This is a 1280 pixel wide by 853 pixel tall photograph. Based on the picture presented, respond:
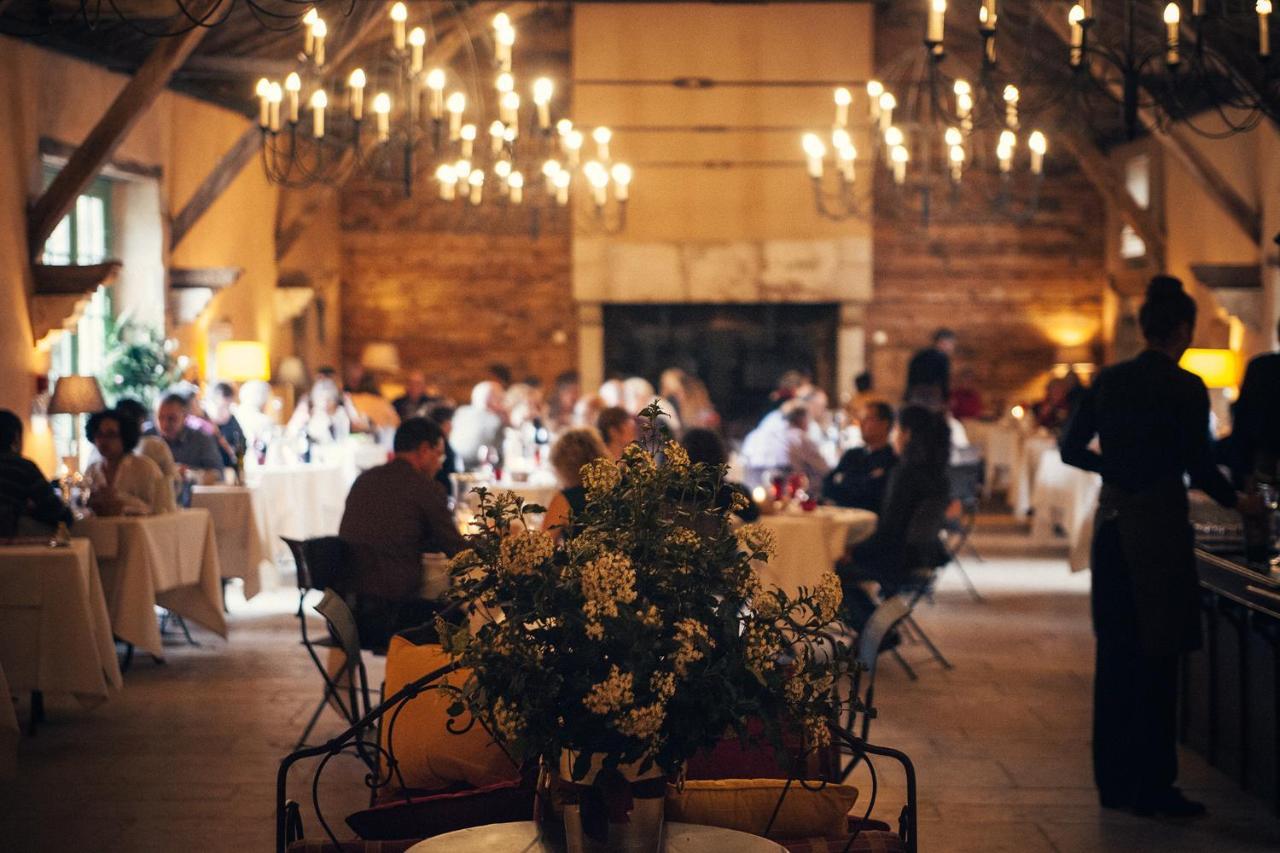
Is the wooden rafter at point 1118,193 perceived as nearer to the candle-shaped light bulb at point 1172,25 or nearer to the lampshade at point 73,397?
the candle-shaped light bulb at point 1172,25

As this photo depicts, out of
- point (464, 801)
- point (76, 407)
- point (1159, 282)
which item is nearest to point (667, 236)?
point (76, 407)

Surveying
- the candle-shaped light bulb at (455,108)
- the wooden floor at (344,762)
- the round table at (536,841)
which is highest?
the candle-shaped light bulb at (455,108)

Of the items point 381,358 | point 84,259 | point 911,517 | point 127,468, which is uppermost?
point 84,259

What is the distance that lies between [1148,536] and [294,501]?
643cm

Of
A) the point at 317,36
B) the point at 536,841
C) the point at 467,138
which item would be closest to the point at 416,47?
the point at 317,36

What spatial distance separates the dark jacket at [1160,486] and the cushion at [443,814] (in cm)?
262

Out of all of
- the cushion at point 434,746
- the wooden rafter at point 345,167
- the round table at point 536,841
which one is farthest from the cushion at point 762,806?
the wooden rafter at point 345,167

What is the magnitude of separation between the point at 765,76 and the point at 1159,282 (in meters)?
11.5

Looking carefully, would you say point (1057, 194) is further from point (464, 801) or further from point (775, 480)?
point (464, 801)

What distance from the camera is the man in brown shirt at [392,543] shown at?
6.14 metres

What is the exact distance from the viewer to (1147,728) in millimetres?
5035

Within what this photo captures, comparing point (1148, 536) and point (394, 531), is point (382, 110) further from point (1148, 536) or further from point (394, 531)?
point (1148, 536)

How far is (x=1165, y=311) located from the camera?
195 inches

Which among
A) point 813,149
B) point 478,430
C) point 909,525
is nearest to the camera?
point 909,525
